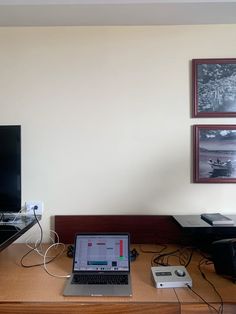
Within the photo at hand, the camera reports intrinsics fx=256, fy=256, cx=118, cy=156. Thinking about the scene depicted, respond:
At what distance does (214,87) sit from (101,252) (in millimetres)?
1241

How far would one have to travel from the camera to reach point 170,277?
1164mm

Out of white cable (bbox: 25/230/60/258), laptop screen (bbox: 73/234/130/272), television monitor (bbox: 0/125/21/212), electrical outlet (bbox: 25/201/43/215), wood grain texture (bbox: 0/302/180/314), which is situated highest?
television monitor (bbox: 0/125/21/212)

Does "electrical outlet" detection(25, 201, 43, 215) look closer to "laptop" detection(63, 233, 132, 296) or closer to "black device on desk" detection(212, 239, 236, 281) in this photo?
"laptop" detection(63, 233, 132, 296)

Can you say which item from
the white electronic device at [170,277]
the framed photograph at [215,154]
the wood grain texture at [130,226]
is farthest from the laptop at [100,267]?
the framed photograph at [215,154]

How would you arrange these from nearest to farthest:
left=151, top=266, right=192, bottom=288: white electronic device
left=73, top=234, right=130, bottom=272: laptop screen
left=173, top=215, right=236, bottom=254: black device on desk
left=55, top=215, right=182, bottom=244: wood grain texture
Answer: left=151, top=266, right=192, bottom=288: white electronic device < left=73, top=234, right=130, bottom=272: laptop screen < left=173, top=215, right=236, bottom=254: black device on desk < left=55, top=215, right=182, bottom=244: wood grain texture

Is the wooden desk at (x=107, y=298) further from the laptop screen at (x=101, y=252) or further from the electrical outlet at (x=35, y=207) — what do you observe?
the electrical outlet at (x=35, y=207)

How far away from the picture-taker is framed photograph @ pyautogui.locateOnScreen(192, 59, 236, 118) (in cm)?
167

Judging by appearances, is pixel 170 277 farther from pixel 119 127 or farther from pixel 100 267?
pixel 119 127

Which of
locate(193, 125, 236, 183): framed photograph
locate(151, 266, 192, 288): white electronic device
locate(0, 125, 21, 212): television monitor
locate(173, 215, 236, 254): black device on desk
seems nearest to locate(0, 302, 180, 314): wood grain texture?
locate(151, 266, 192, 288): white electronic device

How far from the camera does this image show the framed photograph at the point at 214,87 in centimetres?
167

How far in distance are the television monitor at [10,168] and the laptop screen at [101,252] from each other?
485 mm

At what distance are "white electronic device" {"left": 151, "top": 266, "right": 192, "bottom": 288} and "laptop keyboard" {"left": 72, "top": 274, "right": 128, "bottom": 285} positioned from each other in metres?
0.14

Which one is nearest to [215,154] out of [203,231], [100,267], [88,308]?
[203,231]

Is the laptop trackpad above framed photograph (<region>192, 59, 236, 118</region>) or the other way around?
the other way around
